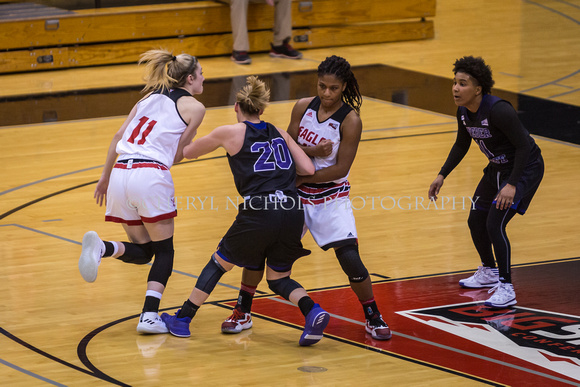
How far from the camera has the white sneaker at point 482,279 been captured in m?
6.14

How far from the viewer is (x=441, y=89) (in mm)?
12211

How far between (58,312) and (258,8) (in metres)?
9.33

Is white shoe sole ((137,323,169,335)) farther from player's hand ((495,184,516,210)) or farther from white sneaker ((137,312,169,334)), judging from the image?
player's hand ((495,184,516,210))

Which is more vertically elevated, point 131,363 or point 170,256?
point 170,256

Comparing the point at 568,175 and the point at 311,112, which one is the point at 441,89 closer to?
the point at 568,175

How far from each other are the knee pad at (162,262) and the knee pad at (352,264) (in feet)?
3.06

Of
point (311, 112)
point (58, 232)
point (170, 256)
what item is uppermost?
point (311, 112)

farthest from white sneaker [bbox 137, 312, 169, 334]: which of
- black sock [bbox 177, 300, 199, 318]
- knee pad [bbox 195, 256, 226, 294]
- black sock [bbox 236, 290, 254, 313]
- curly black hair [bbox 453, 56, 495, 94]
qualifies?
curly black hair [bbox 453, 56, 495, 94]

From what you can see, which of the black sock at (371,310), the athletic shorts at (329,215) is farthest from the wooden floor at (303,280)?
the athletic shorts at (329,215)

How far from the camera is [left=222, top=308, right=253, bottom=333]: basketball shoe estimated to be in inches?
210

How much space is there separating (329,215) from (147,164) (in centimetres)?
101

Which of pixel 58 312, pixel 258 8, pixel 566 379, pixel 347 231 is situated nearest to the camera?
→ pixel 566 379

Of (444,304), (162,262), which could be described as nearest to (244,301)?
(162,262)

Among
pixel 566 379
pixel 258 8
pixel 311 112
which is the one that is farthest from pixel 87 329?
pixel 258 8
